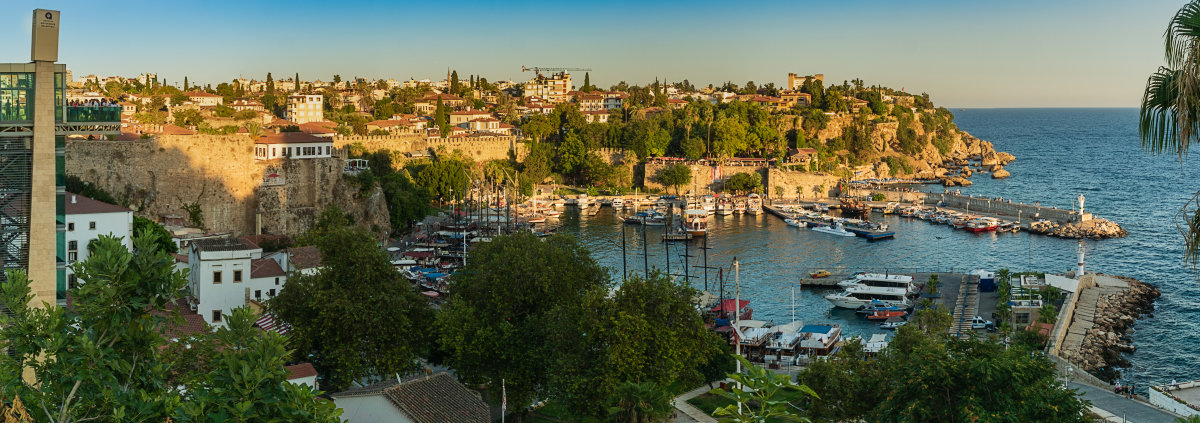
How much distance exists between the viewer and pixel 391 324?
67.9 feet

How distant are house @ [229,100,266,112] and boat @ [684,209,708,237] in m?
32.2

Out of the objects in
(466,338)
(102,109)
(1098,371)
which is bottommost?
(1098,371)

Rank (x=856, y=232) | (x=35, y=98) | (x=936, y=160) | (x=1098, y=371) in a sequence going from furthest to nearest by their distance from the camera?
1. (x=936, y=160)
2. (x=856, y=232)
3. (x=1098, y=371)
4. (x=35, y=98)

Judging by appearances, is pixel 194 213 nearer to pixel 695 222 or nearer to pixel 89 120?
pixel 695 222

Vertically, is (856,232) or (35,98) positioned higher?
(35,98)

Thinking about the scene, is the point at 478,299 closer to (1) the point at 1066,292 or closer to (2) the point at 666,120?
(1) the point at 1066,292

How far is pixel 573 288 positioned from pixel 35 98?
12160 mm

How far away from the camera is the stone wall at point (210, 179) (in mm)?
37719

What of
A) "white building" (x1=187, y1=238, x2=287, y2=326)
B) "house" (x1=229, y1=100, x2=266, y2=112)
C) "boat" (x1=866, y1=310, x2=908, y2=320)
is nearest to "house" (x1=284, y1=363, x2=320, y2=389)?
"white building" (x1=187, y1=238, x2=287, y2=326)

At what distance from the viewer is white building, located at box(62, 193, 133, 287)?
26359 mm

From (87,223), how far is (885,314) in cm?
2416

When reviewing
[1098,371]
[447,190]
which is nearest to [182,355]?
[1098,371]

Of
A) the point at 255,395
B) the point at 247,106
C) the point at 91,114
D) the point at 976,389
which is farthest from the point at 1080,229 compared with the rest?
the point at 247,106

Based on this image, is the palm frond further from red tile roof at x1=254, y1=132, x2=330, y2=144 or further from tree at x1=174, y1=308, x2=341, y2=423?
red tile roof at x1=254, y1=132, x2=330, y2=144
